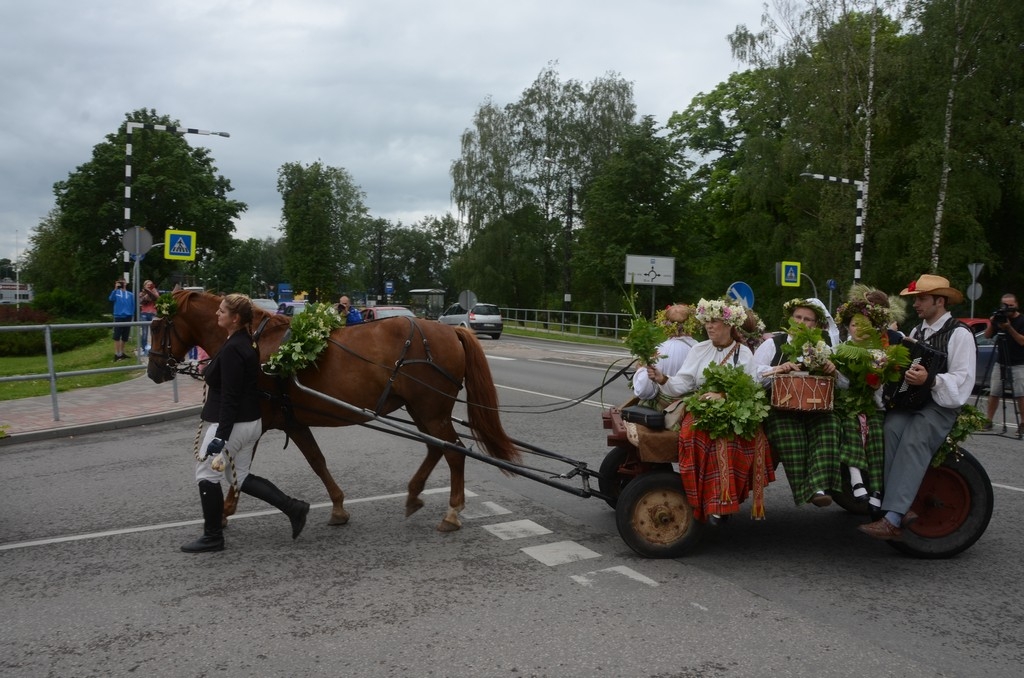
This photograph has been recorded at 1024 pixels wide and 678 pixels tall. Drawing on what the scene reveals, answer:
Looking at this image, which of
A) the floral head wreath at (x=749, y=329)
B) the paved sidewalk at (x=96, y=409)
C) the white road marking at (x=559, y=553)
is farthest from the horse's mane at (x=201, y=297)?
the paved sidewalk at (x=96, y=409)

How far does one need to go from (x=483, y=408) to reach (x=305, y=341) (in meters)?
1.45

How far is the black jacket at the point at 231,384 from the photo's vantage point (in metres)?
5.29

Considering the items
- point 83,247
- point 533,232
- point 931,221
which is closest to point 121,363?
point 931,221

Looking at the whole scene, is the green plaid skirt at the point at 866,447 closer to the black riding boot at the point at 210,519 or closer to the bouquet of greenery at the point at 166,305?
the black riding boot at the point at 210,519

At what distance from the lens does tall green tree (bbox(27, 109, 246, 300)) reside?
5147cm

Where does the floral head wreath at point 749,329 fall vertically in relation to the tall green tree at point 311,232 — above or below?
below

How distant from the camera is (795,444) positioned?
511cm

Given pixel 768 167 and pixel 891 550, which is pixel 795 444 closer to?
pixel 891 550

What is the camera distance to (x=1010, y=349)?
10992 millimetres

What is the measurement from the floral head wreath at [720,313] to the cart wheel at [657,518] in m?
1.04

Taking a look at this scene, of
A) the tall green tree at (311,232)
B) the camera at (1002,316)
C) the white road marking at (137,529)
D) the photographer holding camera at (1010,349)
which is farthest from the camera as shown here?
the tall green tree at (311,232)

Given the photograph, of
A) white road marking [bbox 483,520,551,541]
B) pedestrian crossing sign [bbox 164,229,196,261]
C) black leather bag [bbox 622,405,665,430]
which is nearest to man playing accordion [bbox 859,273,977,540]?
black leather bag [bbox 622,405,665,430]

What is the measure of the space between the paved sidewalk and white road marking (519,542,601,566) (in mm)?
7600

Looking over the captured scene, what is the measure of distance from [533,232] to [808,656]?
46.5 metres
